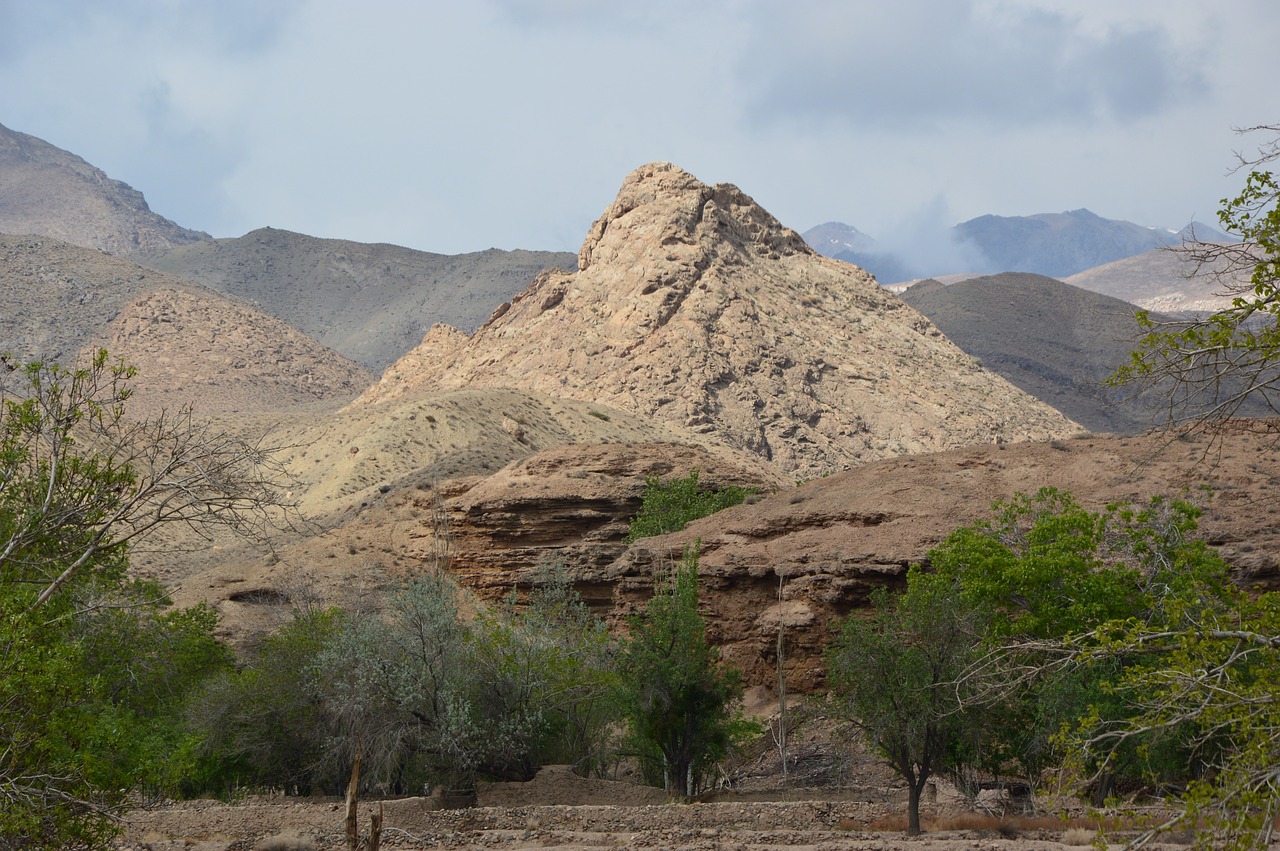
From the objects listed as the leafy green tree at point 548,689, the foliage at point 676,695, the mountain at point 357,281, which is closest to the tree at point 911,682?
the foliage at point 676,695

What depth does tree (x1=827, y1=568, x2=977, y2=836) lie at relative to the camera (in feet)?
62.9

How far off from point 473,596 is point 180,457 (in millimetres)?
29380

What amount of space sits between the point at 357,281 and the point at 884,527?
15530 cm

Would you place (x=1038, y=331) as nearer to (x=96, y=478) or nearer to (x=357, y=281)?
(x=357, y=281)

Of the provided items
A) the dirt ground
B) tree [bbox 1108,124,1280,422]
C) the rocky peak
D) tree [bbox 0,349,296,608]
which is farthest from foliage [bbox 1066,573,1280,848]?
the rocky peak

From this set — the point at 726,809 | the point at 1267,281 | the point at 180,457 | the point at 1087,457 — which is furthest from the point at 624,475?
the point at 1267,281

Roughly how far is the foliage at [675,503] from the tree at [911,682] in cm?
1707

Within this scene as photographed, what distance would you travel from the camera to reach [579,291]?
251 feet

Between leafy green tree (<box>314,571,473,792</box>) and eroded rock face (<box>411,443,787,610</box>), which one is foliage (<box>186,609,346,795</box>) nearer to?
leafy green tree (<box>314,571,473,792</box>)

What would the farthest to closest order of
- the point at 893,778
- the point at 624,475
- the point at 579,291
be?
the point at 579,291, the point at 624,475, the point at 893,778

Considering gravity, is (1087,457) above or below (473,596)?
above

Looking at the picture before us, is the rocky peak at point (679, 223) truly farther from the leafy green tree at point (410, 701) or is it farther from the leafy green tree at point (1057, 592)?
the leafy green tree at point (410, 701)

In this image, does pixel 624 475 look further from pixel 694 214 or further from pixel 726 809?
pixel 694 214

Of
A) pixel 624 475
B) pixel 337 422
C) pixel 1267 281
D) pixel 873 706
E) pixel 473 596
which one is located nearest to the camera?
pixel 1267 281
